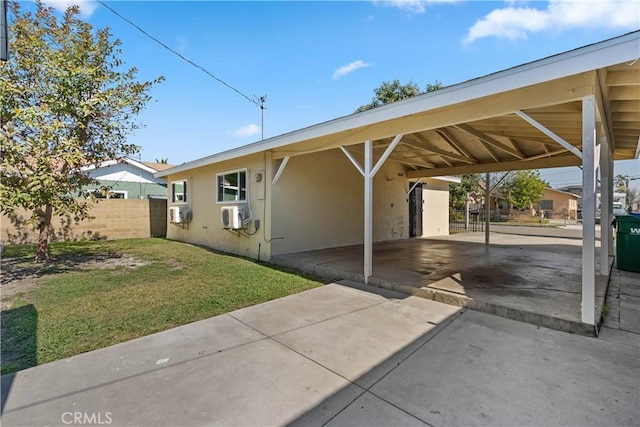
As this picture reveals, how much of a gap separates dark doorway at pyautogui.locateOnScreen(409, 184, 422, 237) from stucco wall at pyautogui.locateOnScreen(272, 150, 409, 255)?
2131 mm

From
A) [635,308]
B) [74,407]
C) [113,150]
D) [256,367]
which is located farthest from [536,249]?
[113,150]

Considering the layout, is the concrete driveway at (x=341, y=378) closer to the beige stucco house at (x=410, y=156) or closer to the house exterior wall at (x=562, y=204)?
the beige stucco house at (x=410, y=156)

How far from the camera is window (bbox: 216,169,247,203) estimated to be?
8.21 metres

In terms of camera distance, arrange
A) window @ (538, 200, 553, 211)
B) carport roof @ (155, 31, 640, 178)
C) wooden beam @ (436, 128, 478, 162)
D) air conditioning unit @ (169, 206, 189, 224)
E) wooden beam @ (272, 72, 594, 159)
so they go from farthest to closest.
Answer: window @ (538, 200, 553, 211), air conditioning unit @ (169, 206, 189, 224), wooden beam @ (436, 128, 478, 162), wooden beam @ (272, 72, 594, 159), carport roof @ (155, 31, 640, 178)

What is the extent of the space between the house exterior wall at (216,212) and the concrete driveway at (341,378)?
427 centimetres

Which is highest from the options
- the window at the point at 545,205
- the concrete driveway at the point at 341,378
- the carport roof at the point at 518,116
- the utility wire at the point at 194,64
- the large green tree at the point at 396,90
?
the large green tree at the point at 396,90

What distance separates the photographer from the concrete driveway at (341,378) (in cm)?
195

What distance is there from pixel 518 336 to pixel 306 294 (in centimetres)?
268

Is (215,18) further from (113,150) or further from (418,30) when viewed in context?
(418,30)

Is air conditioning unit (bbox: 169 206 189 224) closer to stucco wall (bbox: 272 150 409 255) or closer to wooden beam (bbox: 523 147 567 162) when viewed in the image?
stucco wall (bbox: 272 150 409 255)

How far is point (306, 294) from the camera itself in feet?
15.2

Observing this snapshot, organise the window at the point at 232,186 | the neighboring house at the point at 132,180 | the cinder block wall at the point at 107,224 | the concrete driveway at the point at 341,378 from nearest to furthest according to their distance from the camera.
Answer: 1. the concrete driveway at the point at 341,378
2. the window at the point at 232,186
3. the cinder block wall at the point at 107,224
4. the neighboring house at the point at 132,180

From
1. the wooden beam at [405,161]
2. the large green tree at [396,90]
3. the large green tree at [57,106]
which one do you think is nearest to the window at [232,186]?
the large green tree at [57,106]

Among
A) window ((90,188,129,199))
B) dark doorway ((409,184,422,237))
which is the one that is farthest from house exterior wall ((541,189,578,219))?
window ((90,188,129,199))
